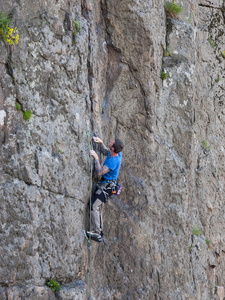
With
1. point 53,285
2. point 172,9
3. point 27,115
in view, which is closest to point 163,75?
point 172,9

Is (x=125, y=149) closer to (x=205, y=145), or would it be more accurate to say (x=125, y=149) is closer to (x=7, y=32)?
(x=205, y=145)

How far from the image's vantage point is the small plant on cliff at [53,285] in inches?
314

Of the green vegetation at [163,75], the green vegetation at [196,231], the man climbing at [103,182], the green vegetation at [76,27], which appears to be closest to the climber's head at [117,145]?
the man climbing at [103,182]

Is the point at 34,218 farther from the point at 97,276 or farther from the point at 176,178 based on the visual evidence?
the point at 176,178

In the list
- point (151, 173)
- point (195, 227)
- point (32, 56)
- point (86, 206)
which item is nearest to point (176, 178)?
point (151, 173)

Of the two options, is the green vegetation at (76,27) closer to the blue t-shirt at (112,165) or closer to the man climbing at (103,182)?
the man climbing at (103,182)

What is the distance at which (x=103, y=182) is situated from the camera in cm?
920

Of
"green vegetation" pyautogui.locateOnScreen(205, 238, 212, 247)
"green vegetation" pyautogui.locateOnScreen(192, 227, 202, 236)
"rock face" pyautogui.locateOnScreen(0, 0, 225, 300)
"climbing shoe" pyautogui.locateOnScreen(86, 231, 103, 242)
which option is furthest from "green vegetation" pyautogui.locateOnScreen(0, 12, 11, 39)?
"green vegetation" pyautogui.locateOnScreen(205, 238, 212, 247)

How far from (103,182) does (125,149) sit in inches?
63.9

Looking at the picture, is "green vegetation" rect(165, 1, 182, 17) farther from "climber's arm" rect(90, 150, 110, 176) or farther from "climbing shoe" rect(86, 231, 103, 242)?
"climbing shoe" rect(86, 231, 103, 242)

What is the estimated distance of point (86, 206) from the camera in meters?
8.97

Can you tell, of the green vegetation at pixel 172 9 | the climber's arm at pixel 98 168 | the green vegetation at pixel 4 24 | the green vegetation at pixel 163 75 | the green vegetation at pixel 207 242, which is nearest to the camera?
the green vegetation at pixel 4 24

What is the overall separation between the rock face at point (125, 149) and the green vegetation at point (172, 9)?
239 mm

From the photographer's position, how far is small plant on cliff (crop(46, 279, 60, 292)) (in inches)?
314
